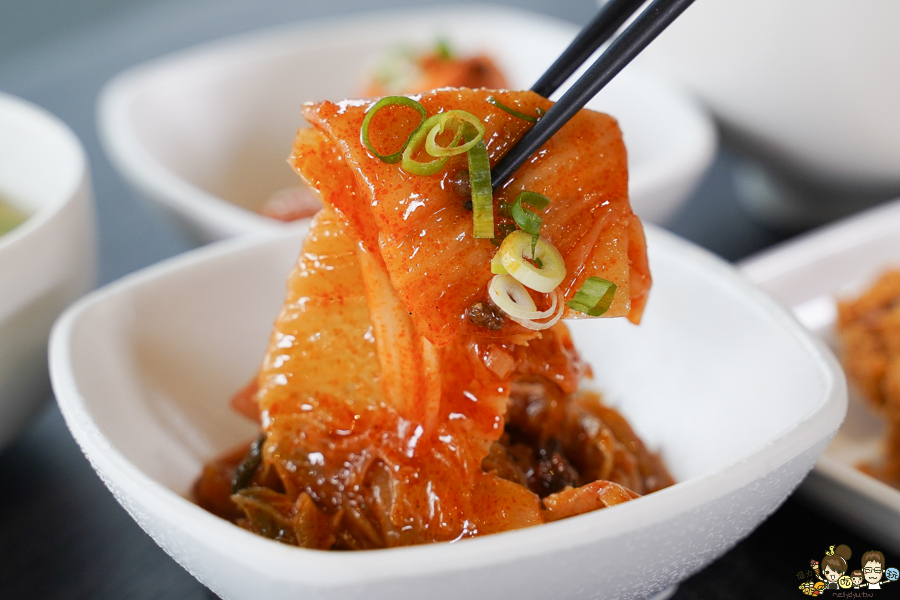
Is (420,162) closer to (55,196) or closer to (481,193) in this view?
(481,193)

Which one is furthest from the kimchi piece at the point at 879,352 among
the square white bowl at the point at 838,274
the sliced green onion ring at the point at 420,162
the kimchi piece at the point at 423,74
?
the kimchi piece at the point at 423,74

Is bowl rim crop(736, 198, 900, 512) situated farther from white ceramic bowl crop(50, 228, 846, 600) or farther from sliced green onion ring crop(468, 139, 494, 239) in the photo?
sliced green onion ring crop(468, 139, 494, 239)

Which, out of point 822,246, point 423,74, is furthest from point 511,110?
point 423,74

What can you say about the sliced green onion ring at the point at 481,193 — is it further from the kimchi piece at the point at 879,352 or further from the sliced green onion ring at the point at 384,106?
the kimchi piece at the point at 879,352

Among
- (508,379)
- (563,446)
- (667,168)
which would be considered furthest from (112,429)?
(667,168)

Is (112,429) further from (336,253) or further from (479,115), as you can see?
(479,115)

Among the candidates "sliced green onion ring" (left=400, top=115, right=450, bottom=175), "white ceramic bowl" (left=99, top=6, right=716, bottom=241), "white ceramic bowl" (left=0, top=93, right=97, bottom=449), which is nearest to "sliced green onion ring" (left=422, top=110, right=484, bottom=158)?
"sliced green onion ring" (left=400, top=115, right=450, bottom=175)
